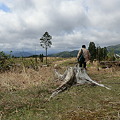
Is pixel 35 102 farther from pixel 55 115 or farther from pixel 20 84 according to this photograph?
pixel 20 84

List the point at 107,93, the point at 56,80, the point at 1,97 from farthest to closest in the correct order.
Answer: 1. the point at 56,80
2. the point at 107,93
3. the point at 1,97

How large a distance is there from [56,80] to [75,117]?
4.39 metres

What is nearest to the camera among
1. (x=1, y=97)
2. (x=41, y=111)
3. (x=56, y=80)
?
(x=41, y=111)

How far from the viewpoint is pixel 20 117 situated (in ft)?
12.8

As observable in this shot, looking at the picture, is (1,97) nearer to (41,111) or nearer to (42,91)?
(42,91)

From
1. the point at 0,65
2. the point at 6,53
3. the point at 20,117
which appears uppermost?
the point at 6,53

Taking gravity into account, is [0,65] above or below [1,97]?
above

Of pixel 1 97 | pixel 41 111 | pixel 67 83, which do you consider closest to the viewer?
pixel 41 111

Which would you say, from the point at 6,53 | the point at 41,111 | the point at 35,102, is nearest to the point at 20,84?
the point at 35,102

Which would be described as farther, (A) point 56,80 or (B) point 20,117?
(A) point 56,80

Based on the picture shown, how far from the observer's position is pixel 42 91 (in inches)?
244

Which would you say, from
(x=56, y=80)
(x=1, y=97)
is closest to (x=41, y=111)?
(x=1, y=97)

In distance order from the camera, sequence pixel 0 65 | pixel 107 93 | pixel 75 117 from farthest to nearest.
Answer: pixel 0 65 < pixel 107 93 < pixel 75 117

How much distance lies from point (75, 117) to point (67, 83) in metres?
3.26
